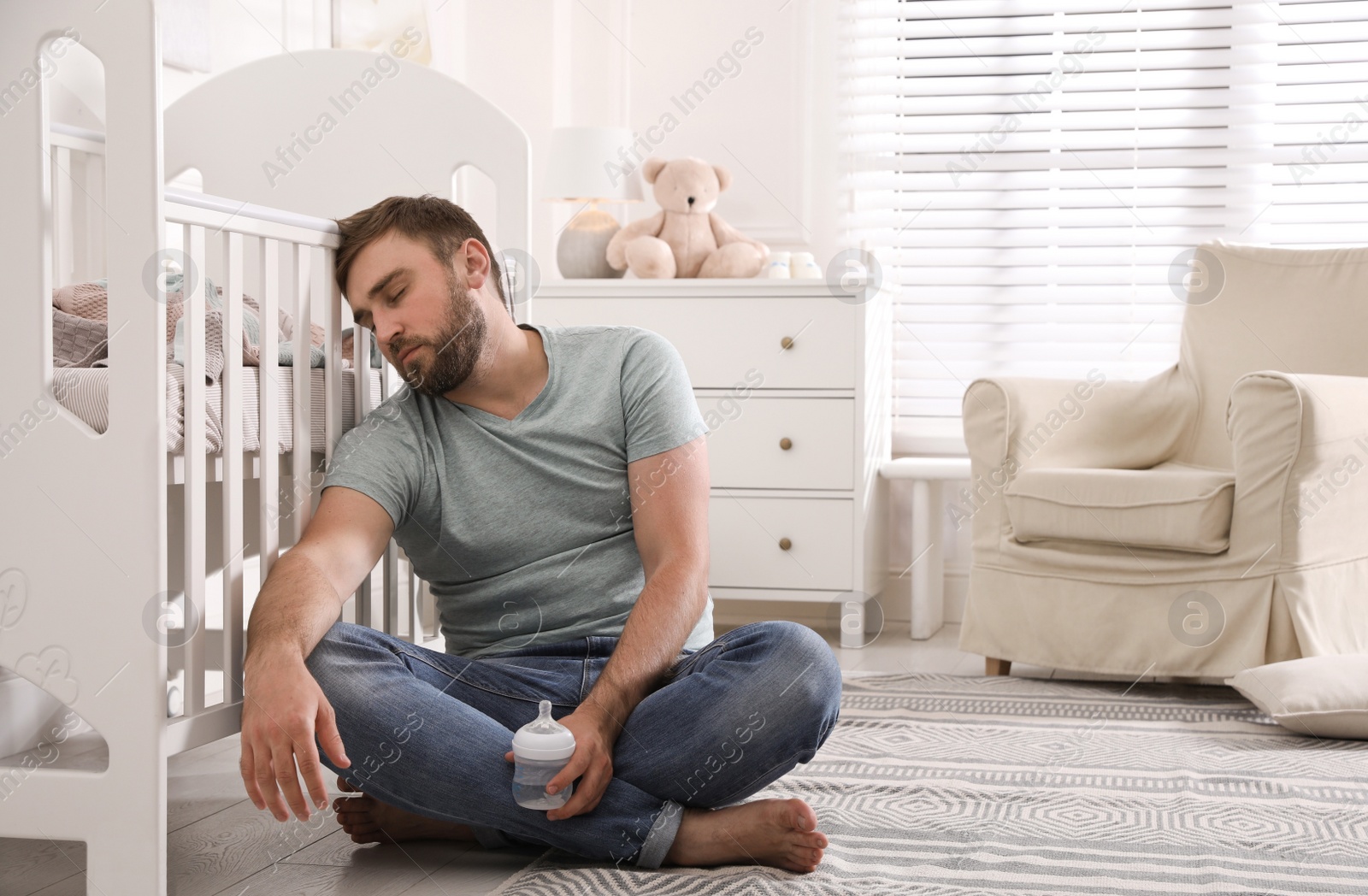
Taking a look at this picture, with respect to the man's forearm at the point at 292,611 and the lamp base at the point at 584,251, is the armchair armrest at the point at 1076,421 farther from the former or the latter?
the man's forearm at the point at 292,611

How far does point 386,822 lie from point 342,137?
111 cm

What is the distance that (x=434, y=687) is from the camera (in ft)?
4.37

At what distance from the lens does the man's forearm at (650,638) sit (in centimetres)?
127

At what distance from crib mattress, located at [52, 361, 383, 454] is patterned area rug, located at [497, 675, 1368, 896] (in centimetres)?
61

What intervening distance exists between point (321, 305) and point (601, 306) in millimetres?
1265

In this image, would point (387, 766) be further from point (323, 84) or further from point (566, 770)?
point (323, 84)

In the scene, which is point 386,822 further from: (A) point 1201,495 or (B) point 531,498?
(A) point 1201,495

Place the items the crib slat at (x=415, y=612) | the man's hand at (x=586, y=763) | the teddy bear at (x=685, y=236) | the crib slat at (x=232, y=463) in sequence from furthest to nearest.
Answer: the teddy bear at (x=685, y=236) < the crib slat at (x=415, y=612) < the crib slat at (x=232, y=463) < the man's hand at (x=586, y=763)

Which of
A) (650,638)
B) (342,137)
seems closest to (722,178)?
(342,137)

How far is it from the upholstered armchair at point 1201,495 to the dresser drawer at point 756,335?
0.38m

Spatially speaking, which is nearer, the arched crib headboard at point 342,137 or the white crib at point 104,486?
the white crib at point 104,486

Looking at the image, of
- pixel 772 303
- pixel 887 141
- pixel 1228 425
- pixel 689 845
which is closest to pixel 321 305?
pixel 689 845

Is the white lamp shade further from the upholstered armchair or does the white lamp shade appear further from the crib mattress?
the crib mattress

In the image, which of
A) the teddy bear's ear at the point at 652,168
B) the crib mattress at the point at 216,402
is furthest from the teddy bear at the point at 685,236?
the crib mattress at the point at 216,402
